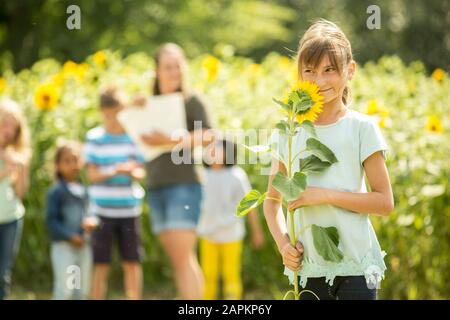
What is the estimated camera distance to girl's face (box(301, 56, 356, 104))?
276 cm

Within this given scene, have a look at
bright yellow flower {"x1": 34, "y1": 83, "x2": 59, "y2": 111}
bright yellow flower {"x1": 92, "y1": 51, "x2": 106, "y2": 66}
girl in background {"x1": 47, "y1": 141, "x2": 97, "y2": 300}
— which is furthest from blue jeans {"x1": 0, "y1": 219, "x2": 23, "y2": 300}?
bright yellow flower {"x1": 92, "y1": 51, "x2": 106, "y2": 66}

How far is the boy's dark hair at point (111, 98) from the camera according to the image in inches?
213

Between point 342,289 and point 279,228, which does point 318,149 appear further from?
point 342,289

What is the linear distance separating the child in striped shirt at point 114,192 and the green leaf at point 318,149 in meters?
2.76

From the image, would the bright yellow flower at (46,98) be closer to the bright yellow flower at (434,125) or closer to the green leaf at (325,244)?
the bright yellow flower at (434,125)

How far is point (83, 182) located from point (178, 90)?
1.47 metres

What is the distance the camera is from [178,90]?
5164 mm

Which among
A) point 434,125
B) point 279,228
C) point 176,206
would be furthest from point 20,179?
point 279,228

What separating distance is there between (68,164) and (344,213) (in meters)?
3.00

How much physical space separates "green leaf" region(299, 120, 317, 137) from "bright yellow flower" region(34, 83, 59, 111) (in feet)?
13.3

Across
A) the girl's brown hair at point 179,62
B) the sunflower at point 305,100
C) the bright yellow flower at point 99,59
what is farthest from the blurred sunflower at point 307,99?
the bright yellow flower at point 99,59

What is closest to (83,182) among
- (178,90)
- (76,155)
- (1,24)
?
(76,155)

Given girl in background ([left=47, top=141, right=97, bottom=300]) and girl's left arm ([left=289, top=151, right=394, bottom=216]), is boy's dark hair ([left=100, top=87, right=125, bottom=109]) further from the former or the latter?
girl's left arm ([left=289, top=151, right=394, bottom=216])

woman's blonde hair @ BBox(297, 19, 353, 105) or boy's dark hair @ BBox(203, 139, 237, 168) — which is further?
boy's dark hair @ BBox(203, 139, 237, 168)
